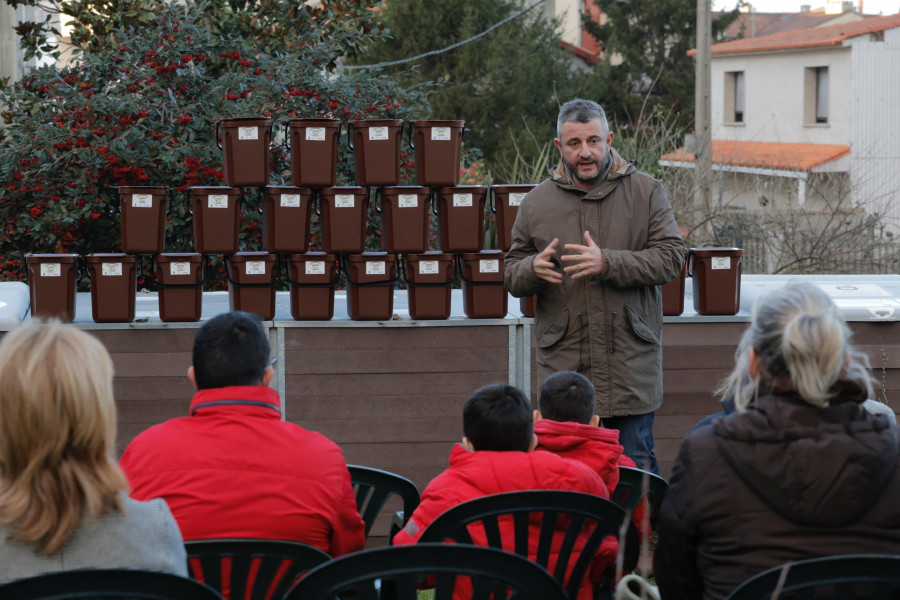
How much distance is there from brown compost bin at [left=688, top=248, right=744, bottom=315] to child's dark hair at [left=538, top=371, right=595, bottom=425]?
2.23m

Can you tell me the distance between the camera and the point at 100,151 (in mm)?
7051

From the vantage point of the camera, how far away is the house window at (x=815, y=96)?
28.2m

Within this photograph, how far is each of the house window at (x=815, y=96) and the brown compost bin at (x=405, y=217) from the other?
83.1 ft

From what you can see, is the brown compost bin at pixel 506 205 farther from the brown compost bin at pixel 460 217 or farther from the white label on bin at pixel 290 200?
the white label on bin at pixel 290 200

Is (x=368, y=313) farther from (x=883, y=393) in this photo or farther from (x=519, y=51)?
(x=519, y=51)

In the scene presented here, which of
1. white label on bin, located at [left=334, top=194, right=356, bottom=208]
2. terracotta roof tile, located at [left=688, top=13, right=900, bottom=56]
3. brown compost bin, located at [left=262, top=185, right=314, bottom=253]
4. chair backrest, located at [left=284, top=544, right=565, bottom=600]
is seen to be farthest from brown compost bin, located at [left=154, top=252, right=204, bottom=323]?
terracotta roof tile, located at [left=688, top=13, right=900, bottom=56]

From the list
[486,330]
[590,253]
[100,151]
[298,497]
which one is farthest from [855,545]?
[100,151]

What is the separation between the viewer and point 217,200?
17.3 ft

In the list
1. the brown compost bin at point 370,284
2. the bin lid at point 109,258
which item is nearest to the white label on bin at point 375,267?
the brown compost bin at point 370,284

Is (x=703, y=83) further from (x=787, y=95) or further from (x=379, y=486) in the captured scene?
(x=787, y=95)

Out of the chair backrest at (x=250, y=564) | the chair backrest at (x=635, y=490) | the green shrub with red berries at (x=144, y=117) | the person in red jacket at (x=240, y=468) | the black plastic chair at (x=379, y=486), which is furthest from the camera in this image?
the green shrub with red berries at (x=144, y=117)

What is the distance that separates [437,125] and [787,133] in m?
26.1

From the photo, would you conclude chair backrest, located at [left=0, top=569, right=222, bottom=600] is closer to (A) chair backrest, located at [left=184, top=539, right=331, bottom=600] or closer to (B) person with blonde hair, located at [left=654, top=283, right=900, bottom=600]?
(A) chair backrest, located at [left=184, top=539, right=331, bottom=600]

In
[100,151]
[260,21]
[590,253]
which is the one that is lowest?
[590,253]
